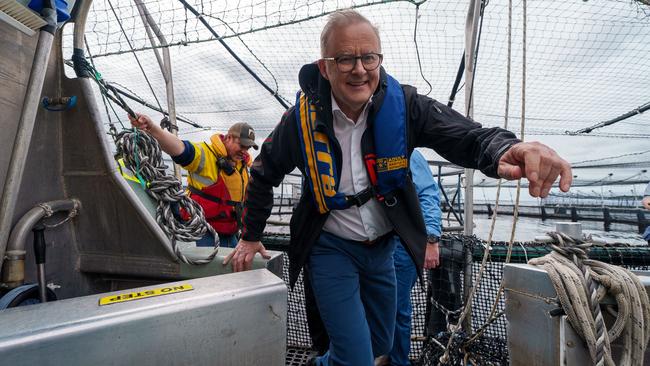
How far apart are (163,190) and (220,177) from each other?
1738 millimetres

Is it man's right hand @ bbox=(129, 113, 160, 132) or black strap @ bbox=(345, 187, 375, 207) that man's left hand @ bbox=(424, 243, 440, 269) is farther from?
man's right hand @ bbox=(129, 113, 160, 132)

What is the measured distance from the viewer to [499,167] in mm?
980

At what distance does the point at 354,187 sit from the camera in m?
1.43

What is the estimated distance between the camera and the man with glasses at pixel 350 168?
1303 millimetres

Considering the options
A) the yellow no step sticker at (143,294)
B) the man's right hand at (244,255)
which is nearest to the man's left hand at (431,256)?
the man's right hand at (244,255)

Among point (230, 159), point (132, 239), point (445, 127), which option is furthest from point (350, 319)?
point (230, 159)

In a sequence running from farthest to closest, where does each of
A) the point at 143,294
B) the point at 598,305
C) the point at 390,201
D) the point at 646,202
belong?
the point at 646,202 → the point at 390,201 → the point at 598,305 → the point at 143,294

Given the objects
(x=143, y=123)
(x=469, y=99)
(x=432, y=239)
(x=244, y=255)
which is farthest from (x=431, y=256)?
(x=143, y=123)

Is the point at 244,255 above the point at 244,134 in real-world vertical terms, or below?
below

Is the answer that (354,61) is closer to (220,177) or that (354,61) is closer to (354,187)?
(354,187)

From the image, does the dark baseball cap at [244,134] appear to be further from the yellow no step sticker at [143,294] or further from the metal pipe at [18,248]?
the yellow no step sticker at [143,294]

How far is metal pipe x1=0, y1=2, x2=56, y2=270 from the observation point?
90 cm

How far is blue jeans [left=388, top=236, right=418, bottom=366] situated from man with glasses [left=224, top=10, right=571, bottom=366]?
0.66 metres

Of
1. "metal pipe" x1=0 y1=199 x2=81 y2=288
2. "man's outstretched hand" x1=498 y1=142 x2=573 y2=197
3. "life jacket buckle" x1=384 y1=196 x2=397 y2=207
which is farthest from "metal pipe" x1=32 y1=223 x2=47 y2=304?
"man's outstretched hand" x1=498 y1=142 x2=573 y2=197
